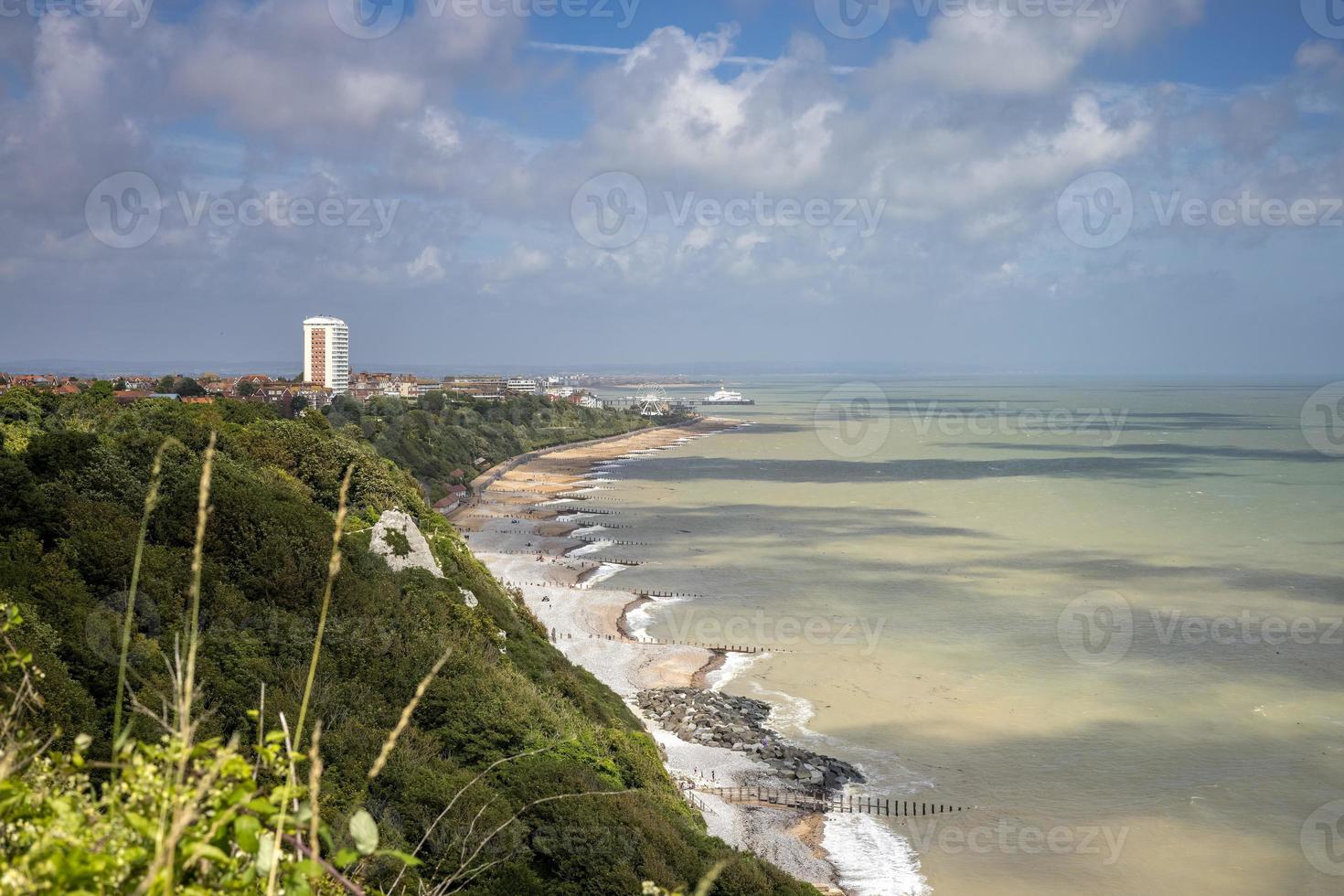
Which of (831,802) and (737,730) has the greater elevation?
(737,730)

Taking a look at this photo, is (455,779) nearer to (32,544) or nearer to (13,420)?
(32,544)

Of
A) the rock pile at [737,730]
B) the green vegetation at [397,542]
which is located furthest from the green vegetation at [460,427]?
the rock pile at [737,730]

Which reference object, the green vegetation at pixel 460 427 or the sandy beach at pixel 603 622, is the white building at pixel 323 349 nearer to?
the green vegetation at pixel 460 427

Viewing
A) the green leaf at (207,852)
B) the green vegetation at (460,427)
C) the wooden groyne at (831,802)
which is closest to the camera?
the green leaf at (207,852)

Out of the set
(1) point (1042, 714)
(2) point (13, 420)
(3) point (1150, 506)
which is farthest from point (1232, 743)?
(3) point (1150, 506)

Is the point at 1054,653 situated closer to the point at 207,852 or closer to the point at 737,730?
the point at 737,730


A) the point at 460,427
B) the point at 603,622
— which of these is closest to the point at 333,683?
the point at 603,622
